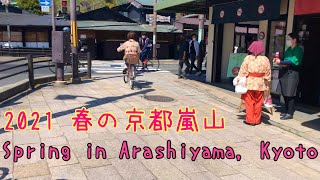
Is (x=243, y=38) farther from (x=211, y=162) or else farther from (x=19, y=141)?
(x=19, y=141)

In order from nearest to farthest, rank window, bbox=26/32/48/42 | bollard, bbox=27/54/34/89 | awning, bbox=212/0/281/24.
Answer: awning, bbox=212/0/281/24, bollard, bbox=27/54/34/89, window, bbox=26/32/48/42

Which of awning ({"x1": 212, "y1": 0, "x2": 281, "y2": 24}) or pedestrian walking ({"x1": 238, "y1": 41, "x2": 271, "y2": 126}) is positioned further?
awning ({"x1": 212, "y1": 0, "x2": 281, "y2": 24})

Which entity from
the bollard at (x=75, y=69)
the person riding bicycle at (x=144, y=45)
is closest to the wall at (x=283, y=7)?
the bollard at (x=75, y=69)

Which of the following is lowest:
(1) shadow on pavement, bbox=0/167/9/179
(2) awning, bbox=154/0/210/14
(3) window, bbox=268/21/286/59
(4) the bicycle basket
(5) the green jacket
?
(1) shadow on pavement, bbox=0/167/9/179

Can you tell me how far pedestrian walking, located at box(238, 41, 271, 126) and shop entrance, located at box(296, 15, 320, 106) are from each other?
2.09 meters

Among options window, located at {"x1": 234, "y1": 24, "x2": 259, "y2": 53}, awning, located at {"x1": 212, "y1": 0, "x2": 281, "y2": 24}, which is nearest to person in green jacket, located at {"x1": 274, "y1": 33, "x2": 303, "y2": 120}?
awning, located at {"x1": 212, "y1": 0, "x2": 281, "y2": 24}

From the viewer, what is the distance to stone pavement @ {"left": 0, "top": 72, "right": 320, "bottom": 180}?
4.34 metres

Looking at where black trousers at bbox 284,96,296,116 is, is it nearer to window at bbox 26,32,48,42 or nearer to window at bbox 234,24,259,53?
window at bbox 234,24,259,53

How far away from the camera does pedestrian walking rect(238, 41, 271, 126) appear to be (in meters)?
6.69

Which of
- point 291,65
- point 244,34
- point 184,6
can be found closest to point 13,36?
point 184,6

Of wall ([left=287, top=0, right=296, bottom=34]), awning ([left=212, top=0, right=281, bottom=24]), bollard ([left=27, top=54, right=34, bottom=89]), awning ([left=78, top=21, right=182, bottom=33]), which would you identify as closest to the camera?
awning ([left=212, top=0, right=281, bottom=24])

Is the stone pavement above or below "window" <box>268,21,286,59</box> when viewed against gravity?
below

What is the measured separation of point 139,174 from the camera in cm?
429

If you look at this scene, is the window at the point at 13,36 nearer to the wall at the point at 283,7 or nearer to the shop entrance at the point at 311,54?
the wall at the point at 283,7
